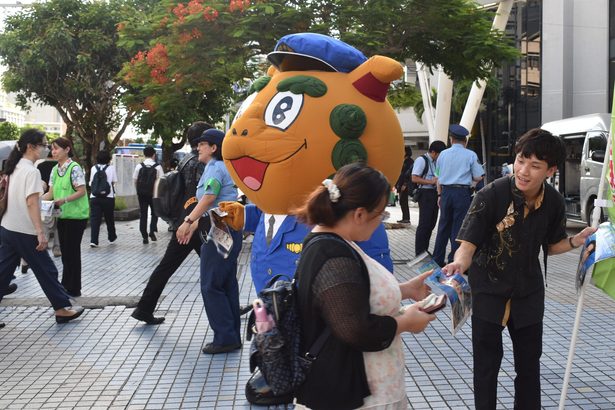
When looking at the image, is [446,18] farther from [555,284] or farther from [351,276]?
[351,276]

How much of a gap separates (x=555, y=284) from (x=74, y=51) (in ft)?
55.2

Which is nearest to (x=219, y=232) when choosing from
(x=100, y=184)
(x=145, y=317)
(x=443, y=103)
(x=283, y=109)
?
(x=283, y=109)

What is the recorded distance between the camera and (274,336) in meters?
2.28

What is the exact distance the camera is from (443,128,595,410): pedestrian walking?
3508 millimetres

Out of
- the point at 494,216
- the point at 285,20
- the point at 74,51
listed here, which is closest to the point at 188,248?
the point at 494,216

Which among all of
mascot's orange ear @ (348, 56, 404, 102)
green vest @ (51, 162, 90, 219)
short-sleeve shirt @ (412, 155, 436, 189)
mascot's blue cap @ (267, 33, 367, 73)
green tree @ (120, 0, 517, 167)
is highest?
green tree @ (120, 0, 517, 167)

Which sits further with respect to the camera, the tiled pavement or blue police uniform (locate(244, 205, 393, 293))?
the tiled pavement

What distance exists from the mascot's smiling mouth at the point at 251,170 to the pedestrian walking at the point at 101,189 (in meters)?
7.78

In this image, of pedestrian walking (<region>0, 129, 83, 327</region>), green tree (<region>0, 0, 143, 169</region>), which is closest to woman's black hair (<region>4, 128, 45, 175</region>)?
pedestrian walking (<region>0, 129, 83, 327</region>)

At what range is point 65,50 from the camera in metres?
20.4

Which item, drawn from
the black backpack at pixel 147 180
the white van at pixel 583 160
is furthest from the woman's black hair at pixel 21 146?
the white van at pixel 583 160

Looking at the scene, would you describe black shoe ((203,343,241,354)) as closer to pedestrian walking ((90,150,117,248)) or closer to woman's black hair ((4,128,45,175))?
woman's black hair ((4,128,45,175))

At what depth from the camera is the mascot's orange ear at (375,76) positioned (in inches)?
161

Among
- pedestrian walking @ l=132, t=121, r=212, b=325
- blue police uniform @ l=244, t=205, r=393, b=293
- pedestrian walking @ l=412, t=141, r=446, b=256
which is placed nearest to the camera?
blue police uniform @ l=244, t=205, r=393, b=293
